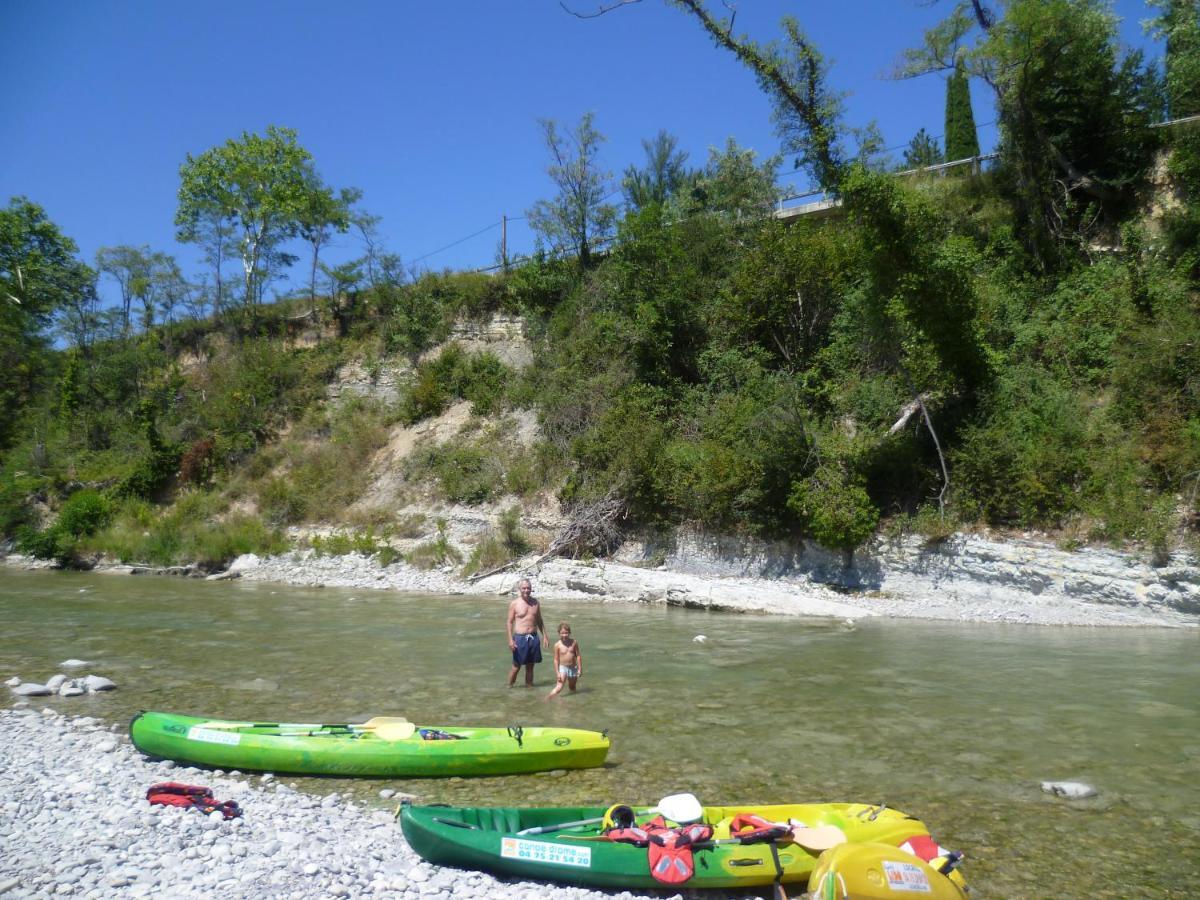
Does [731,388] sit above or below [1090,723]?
above

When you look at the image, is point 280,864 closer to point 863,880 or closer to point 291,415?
point 863,880

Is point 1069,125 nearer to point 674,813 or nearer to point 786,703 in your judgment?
point 786,703

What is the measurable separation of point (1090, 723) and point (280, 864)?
27.2 feet

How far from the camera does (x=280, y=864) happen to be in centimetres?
501

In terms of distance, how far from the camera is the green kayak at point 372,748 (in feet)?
22.5

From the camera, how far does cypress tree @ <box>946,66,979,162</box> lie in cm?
2977

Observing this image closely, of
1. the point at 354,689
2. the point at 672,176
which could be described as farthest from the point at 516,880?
the point at 672,176

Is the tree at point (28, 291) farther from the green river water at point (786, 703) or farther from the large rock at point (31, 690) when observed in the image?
the large rock at point (31, 690)

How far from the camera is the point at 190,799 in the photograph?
19.5ft

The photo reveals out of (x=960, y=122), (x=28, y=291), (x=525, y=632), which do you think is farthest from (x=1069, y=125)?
(x=28, y=291)

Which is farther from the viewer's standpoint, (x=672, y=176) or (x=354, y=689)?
(x=672, y=176)

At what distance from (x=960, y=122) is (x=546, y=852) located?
1292 inches

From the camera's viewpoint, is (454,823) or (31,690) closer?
(454,823)

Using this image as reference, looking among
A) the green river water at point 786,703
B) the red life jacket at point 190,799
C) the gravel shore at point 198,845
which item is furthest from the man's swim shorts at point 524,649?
the red life jacket at point 190,799
